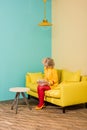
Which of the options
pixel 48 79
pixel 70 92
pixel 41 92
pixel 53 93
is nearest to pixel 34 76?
pixel 48 79

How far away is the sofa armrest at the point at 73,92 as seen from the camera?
4.77 meters

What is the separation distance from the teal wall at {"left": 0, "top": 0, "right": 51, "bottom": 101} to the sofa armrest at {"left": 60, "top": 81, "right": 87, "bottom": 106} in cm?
168

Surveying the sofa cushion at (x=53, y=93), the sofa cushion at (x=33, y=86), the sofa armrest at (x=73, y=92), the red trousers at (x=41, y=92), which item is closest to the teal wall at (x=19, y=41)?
the sofa cushion at (x=33, y=86)

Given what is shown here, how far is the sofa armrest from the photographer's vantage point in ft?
15.6

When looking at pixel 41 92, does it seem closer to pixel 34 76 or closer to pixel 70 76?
pixel 70 76

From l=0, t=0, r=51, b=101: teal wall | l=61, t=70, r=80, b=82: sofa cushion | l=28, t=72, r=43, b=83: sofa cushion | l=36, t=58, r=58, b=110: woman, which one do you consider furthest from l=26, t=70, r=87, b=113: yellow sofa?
l=0, t=0, r=51, b=101: teal wall

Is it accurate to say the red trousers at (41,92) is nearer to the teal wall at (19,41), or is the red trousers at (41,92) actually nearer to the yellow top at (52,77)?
the yellow top at (52,77)

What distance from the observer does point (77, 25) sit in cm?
582

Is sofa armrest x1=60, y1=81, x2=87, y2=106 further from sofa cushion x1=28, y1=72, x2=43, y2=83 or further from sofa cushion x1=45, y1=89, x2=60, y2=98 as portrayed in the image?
sofa cushion x1=28, y1=72, x2=43, y2=83

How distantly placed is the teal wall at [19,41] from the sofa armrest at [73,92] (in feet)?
5.52

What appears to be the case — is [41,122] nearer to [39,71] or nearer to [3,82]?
[3,82]

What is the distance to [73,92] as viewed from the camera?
16.0ft

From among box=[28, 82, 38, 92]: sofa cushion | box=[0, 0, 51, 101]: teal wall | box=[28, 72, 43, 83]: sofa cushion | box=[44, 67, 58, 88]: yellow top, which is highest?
box=[0, 0, 51, 101]: teal wall

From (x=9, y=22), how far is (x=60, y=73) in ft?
5.80
